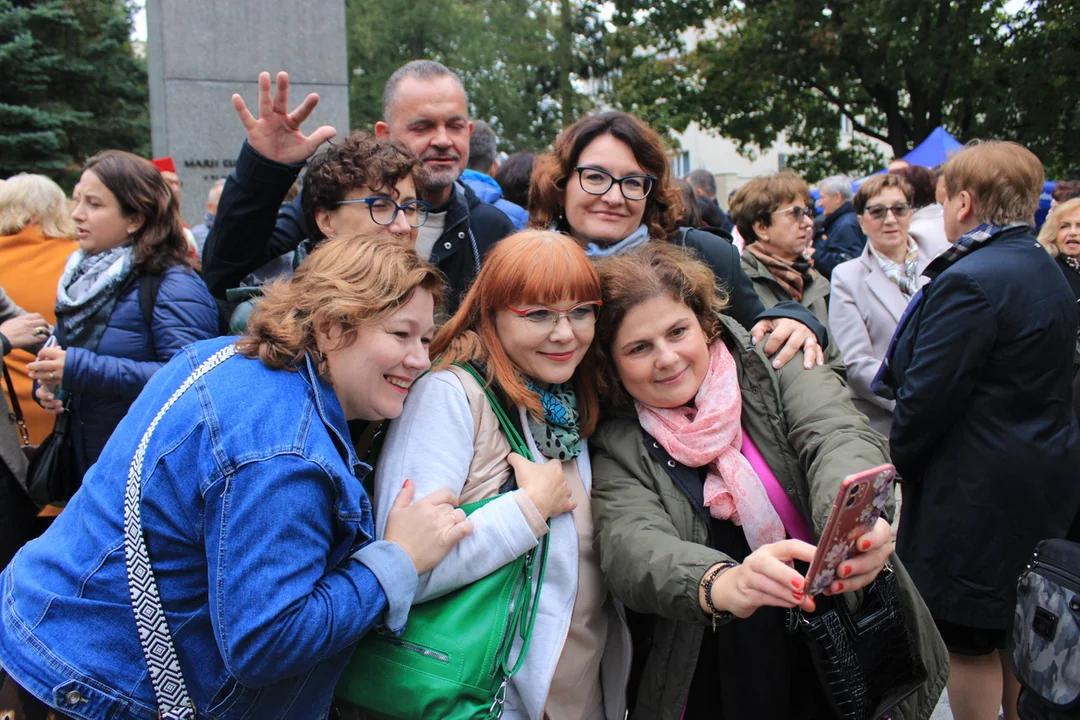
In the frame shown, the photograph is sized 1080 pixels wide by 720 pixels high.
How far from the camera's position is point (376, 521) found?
1943mm

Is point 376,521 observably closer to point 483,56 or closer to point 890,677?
point 890,677

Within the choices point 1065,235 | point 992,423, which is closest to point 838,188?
point 1065,235

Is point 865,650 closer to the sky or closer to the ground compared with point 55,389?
closer to the ground

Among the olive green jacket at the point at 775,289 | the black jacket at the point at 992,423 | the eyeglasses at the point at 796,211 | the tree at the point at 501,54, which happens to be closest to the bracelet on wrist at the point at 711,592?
the black jacket at the point at 992,423

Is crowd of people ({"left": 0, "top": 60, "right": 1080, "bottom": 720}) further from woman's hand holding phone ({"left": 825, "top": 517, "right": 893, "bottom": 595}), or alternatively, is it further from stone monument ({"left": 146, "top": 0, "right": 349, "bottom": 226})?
stone monument ({"left": 146, "top": 0, "right": 349, "bottom": 226})

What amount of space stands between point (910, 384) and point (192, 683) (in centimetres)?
264

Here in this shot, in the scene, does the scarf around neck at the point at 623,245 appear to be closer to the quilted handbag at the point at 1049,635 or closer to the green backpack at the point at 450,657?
the green backpack at the point at 450,657

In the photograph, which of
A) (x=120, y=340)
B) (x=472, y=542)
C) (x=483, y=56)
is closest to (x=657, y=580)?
(x=472, y=542)

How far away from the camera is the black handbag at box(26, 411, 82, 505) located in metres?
3.38

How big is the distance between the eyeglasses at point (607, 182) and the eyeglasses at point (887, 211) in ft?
8.88

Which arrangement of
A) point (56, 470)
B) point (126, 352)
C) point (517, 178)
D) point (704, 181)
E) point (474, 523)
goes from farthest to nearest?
1. point (704, 181)
2. point (517, 178)
3. point (56, 470)
4. point (126, 352)
5. point (474, 523)

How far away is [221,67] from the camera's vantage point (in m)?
7.40

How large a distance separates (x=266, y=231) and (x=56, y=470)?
4.79 feet

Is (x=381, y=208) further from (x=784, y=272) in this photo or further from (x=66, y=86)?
(x=66, y=86)
